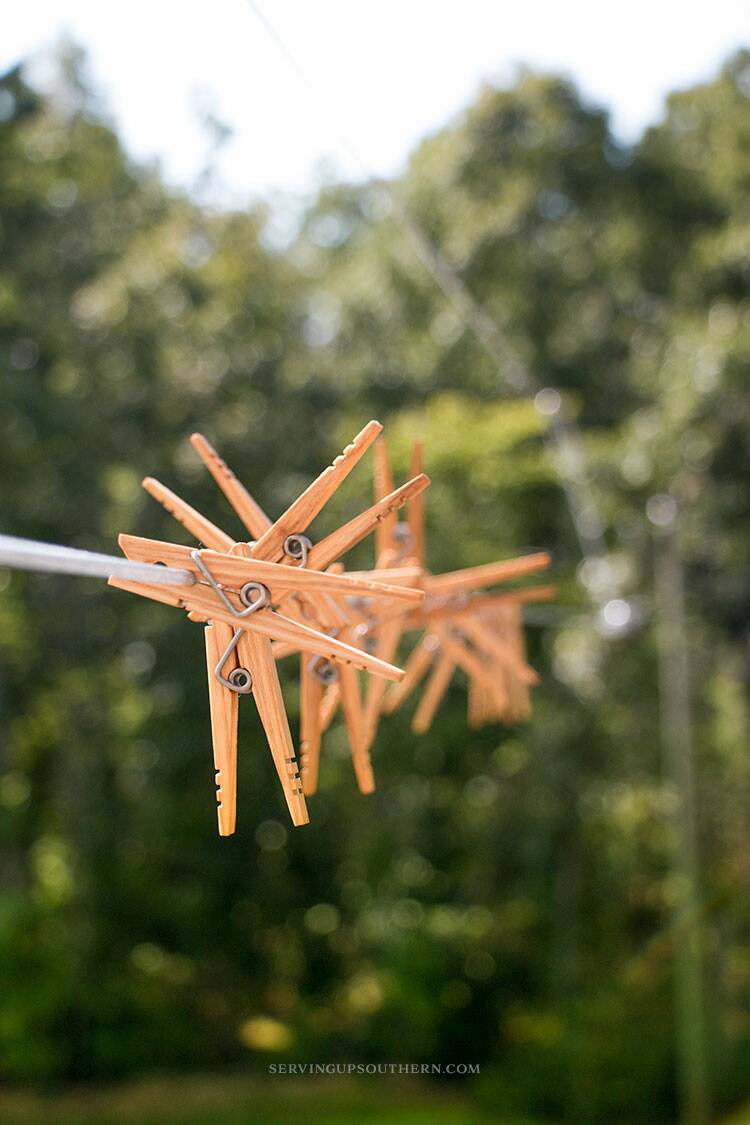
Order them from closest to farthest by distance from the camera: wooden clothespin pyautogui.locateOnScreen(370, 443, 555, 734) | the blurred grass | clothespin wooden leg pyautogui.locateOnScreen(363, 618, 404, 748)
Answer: clothespin wooden leg pyautogui.locateOnScreen(363, 618, 404, 748) < wooden clothespin pyautogui.locateOnScreen(370, 443, 555, 734) < the blurred grass

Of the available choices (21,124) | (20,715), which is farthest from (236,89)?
(20,715)

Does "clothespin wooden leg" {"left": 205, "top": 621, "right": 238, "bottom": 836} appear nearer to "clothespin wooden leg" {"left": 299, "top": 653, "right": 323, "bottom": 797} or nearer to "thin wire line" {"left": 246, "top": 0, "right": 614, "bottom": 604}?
"clothespin wooden leg" {"left": 299, "top": 653, "right": 323, "bottom": 797}

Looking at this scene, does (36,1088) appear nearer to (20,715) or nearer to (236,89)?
(20,715)

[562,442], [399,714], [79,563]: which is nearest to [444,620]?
[79,563]

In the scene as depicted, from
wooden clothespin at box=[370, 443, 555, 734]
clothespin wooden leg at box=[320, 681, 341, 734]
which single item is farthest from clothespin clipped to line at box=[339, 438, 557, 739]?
clothespin wooden leg at box=[320, 681, 341, 734]

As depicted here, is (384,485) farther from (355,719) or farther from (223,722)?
(223,722)
